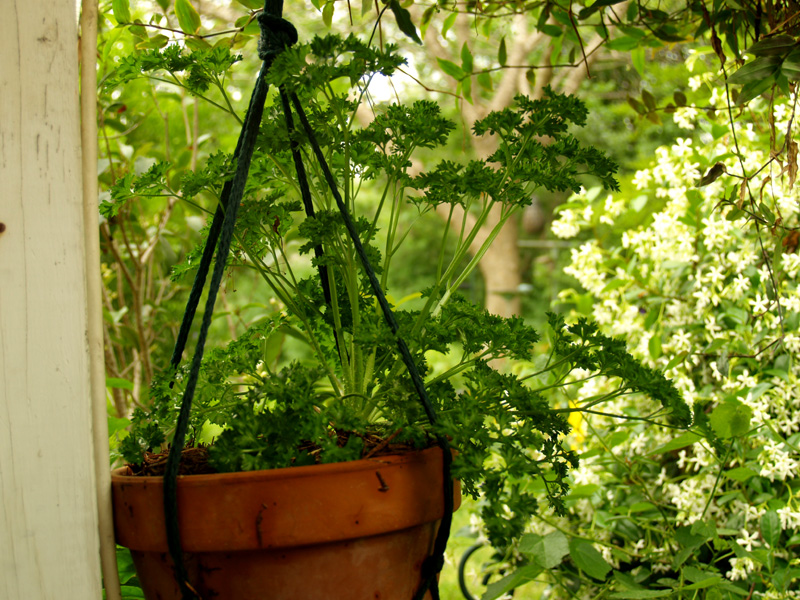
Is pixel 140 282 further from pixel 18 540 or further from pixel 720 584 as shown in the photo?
pixel 720 584

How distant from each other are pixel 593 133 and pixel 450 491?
7832 millimetres

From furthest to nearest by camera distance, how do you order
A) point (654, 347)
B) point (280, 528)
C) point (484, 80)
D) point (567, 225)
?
point (567, 225)
point (654, 347)
point (484, 80)
point (280, 528)

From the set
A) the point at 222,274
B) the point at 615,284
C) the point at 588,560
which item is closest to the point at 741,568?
the point at 588,560

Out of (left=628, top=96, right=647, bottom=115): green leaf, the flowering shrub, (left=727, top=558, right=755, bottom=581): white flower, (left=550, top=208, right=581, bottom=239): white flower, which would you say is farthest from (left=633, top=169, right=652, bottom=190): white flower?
(left=727, top=558, right=755, bottom=581): white flower

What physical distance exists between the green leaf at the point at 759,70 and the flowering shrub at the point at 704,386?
8.4 inches

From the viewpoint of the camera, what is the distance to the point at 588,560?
1.04 m

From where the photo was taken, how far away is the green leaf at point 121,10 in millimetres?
840

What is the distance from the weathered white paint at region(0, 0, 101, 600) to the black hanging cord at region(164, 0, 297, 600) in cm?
9

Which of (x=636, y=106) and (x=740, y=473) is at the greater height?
(x=636, y=106)

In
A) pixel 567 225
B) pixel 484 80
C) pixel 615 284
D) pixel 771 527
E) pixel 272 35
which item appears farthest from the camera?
pixel 567 225

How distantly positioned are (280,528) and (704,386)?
3.65ft

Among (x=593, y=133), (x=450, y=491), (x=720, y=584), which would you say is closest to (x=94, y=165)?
(x=450, y=491)

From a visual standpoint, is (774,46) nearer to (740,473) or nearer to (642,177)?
(740,473)

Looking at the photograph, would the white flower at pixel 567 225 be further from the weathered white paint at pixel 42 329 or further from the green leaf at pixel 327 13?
the weathered white paint at pixel 42 329
